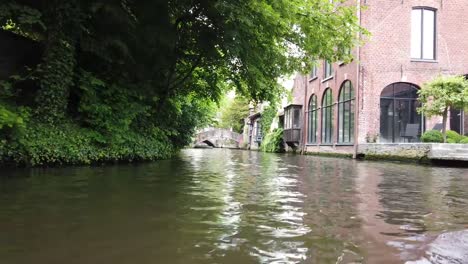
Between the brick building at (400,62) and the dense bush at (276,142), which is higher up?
the brick building at (400,62)

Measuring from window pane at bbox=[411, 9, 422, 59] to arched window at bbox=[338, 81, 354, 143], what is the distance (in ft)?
10.6

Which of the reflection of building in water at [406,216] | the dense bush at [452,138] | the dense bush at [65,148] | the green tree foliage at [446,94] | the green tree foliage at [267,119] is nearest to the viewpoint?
the reflection of building in water at [406,216]

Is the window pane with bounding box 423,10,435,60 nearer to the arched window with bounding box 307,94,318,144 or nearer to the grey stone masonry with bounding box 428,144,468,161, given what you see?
the arched window with bounding box 307,94,318,144

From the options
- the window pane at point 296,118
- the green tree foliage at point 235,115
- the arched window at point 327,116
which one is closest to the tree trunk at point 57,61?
the arched window at point 327,116

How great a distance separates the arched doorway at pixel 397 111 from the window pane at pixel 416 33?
5.23 ft

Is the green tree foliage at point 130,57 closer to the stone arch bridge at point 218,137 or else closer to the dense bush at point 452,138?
the dense bush at point 452,138

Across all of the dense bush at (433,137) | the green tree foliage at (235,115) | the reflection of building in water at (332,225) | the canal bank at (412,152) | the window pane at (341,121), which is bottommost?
the reflection of building in water at (332,225)

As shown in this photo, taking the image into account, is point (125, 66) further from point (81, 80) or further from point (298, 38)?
point (298, 38)

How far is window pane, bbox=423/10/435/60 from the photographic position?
1897 cm

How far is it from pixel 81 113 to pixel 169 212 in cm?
630

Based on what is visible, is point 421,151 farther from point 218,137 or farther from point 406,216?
point 218,137

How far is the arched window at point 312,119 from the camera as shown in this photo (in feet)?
82.3

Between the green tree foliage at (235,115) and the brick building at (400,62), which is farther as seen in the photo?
the green tree foliage at (235,115)

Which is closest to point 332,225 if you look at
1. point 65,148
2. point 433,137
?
point 65,148
